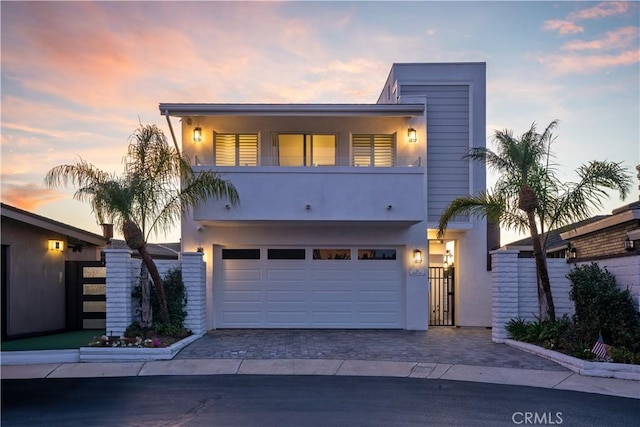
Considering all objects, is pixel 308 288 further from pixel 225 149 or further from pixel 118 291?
pixel 118 291

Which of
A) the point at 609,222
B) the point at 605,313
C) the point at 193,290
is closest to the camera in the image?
the point at 605,313

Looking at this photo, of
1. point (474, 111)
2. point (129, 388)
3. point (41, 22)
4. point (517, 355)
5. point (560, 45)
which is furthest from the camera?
point (474, 111)

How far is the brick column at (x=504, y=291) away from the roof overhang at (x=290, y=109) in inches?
182

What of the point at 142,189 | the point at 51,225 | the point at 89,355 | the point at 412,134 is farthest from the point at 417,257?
the point at 51,225

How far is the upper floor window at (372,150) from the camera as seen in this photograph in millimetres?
15406

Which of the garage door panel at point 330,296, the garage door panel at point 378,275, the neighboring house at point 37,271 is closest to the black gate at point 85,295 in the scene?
the neighboring house at point 37,271

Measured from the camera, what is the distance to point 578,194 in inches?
451

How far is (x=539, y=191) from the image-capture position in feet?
38.2

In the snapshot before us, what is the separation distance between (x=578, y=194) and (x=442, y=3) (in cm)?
580

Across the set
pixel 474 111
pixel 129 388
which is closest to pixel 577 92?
pixel 474 111

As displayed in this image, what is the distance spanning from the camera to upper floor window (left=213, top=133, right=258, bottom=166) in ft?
49.9

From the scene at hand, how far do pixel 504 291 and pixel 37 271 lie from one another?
12.0m

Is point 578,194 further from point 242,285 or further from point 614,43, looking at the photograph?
point 242,285

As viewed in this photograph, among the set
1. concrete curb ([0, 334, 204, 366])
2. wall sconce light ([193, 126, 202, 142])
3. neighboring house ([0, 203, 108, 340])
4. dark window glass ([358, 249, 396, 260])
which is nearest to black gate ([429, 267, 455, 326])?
dark window glass ([358, 249, 396, 260])
